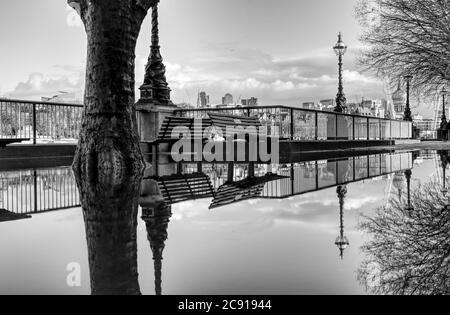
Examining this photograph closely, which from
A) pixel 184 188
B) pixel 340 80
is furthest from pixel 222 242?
pixel 340 80

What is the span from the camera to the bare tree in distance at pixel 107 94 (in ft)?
26.7

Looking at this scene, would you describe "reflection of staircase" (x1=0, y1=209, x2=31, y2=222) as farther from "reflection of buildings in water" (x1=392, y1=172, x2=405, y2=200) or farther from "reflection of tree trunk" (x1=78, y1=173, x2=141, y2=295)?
"reflection of buildings in water" (x1=392, y1=172, x2=405, y2=200)

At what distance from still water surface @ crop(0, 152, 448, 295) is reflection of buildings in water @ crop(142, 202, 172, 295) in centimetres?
3

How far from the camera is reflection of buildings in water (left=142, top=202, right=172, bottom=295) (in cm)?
265

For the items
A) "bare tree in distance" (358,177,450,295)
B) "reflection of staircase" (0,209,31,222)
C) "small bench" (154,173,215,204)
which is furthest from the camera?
"small bench" (154,173,215,204)

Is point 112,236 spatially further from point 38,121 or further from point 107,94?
point 38,121

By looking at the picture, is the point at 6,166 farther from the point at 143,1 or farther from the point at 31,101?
the point at 143,1

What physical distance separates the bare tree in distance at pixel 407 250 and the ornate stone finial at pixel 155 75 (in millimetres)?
12278

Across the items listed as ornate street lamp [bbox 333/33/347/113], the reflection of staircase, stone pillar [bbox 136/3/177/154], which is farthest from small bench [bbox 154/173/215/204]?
ornate street lamp [bbox 333/33/347/113]

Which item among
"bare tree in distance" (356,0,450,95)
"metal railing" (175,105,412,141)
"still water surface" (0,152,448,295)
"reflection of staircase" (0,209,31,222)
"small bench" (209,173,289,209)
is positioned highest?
"bare tree in distance" (356,0,450,95)

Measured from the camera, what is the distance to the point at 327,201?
18.7 ft

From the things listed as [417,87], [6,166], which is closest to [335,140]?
[417,87]

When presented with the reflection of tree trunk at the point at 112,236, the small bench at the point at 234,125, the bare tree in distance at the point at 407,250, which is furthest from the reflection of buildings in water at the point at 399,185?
the small bench at the point at 234,125

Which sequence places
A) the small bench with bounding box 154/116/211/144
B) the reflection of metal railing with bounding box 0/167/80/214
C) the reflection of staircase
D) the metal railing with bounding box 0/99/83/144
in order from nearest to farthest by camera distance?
the reflection of staircase → the reflection of metal railing with bounding box 0/167/80/214 → the small bench with bounding box 154/116/211/144 → the metal railing with bounding box 0/99/83/144
